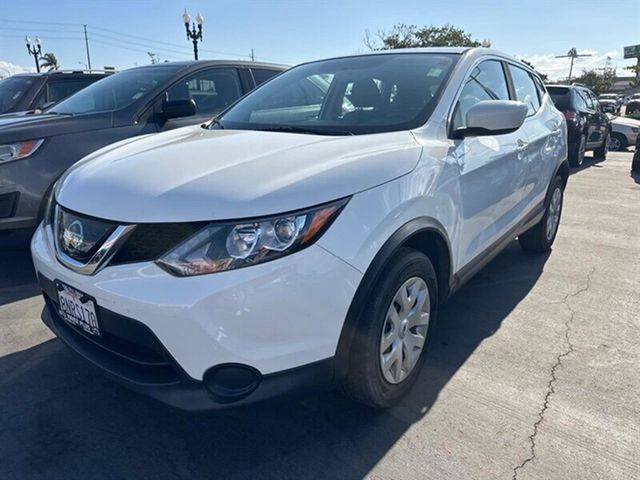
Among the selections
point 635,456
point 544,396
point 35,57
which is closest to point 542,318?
point 544,396

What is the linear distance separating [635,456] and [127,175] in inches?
96.5

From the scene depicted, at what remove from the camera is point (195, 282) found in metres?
1.70

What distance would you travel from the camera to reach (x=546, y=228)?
4.52 m

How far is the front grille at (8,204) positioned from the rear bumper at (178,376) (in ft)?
7.47

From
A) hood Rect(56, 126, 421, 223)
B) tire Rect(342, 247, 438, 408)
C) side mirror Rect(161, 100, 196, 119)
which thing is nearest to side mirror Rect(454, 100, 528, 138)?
hood Rect(56, 126, 421, 223)

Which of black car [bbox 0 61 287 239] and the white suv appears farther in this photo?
black car [bbox 0 61 287 239]

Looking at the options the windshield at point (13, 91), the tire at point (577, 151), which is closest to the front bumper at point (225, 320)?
the windshield at point (13, 91)

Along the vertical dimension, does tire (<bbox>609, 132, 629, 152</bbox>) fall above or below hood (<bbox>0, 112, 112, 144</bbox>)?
below

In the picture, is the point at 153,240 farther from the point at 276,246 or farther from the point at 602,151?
the point at 602,151

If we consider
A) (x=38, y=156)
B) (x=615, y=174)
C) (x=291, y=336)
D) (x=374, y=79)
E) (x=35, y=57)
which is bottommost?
(x=615, y=174)

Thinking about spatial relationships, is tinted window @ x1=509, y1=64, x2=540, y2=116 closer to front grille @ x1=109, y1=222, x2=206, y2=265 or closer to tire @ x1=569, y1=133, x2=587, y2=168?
front grille @ x1=109, y1=222, x2=206, y2=265

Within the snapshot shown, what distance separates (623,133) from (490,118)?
47.7 feet

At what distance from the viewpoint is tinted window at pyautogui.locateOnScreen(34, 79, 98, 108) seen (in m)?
6.56

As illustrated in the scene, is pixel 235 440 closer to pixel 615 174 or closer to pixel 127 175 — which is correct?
pixel 127 175
